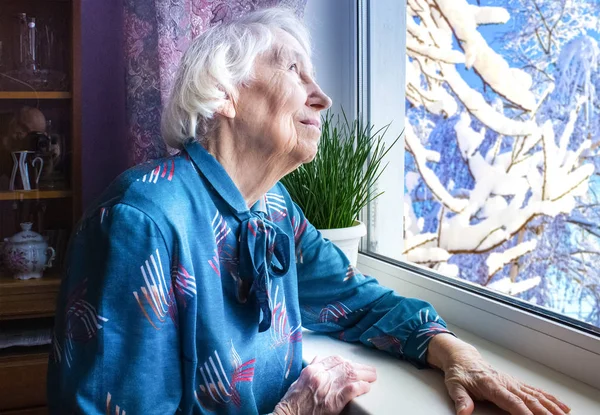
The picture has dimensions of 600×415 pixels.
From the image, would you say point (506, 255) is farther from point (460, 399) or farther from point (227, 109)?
point (227, 109)

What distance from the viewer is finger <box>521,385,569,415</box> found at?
92 cm

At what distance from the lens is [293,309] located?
4.02 feet

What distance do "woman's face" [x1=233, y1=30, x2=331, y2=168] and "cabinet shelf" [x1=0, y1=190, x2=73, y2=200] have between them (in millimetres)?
1064

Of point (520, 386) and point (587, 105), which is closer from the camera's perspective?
point (520, 386)

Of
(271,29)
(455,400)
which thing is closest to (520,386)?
(455,400)

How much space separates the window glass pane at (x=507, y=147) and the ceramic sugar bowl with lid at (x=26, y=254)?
122 cm

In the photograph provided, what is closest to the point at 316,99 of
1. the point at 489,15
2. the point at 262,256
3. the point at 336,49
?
the point at 262,256

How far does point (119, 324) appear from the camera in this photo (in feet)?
2.82

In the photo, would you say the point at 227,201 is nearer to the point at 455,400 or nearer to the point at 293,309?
the point at 293,309

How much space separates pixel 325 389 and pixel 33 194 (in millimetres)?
1325

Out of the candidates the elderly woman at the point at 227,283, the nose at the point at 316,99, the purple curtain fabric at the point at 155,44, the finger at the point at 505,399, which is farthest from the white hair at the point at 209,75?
the finger at the point at 505,399

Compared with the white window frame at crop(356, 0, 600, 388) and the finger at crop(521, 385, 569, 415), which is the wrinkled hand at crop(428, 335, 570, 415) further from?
the white window frame at crop(356, 0, 600, 388)

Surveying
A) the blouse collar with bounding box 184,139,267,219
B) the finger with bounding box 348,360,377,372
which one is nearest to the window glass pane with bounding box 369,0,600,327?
the finger with bounding box 348,360,377,372

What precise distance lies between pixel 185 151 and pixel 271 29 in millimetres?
334
